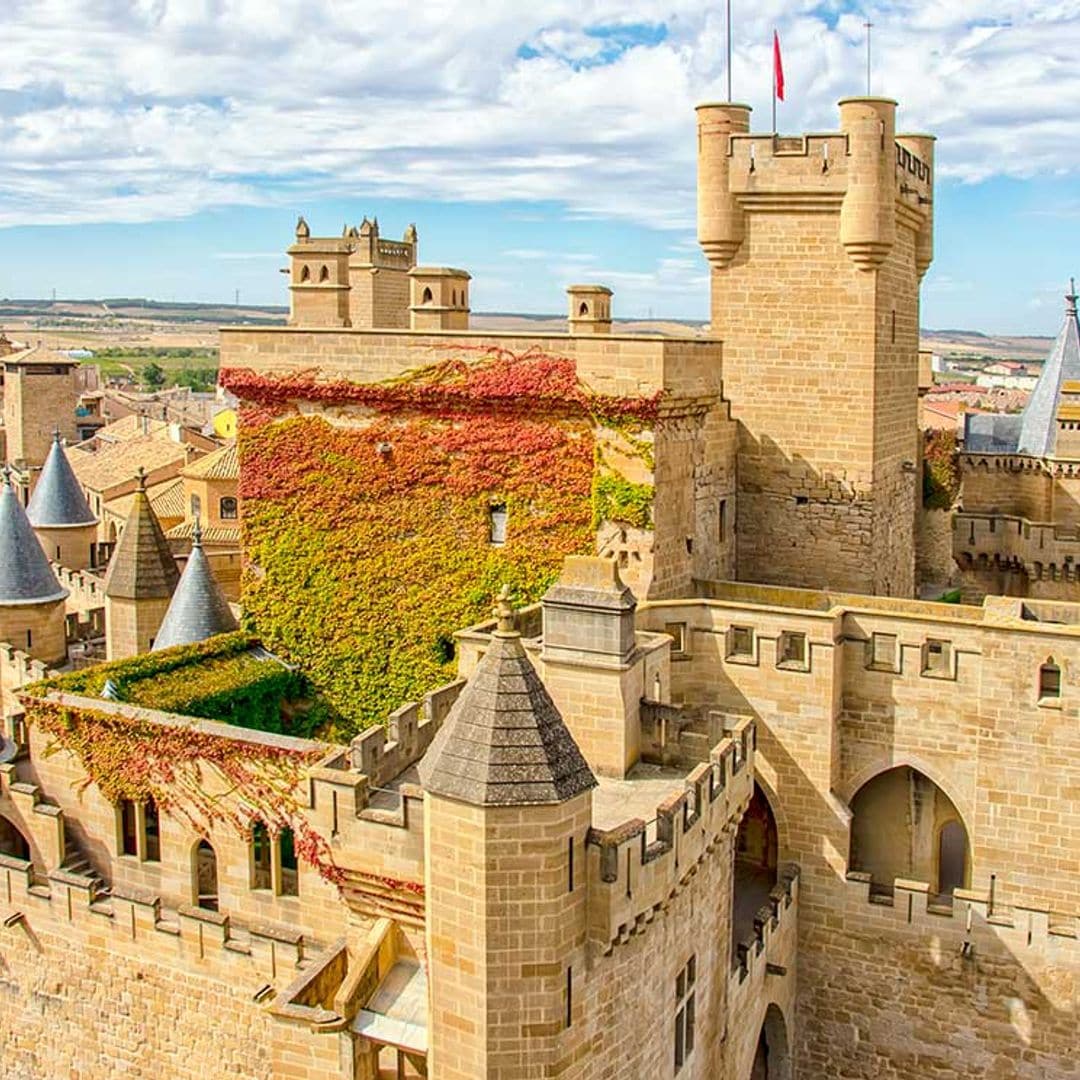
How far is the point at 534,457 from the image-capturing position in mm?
22797

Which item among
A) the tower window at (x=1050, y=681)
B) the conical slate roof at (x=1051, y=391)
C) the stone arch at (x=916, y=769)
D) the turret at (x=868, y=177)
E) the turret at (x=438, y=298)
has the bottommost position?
the stone arch at (x=916, y=769)

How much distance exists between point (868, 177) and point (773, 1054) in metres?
14.6

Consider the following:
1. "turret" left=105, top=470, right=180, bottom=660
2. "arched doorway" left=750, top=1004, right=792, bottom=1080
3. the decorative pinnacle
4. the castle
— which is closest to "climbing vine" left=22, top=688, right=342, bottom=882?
the castle

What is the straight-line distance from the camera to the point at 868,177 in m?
23.8

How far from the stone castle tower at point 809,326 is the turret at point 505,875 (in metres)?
13.4

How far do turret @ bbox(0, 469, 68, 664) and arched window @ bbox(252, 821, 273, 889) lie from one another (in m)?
12.2

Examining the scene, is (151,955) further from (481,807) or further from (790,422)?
(790,422)

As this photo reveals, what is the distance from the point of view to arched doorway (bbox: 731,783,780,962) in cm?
2078

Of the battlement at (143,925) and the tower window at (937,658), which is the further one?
the tower window at (937,658)

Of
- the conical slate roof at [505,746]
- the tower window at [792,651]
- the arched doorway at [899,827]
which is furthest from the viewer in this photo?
the arched doorway at [899,827]

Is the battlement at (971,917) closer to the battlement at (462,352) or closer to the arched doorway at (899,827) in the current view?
the arched doorway at (899,827)

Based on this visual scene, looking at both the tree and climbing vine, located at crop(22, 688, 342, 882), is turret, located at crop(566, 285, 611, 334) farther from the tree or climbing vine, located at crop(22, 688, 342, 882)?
the tree

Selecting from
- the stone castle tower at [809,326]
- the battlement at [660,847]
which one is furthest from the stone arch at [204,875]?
the stone castle tower at [809,326]

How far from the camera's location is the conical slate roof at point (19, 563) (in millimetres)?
28922
